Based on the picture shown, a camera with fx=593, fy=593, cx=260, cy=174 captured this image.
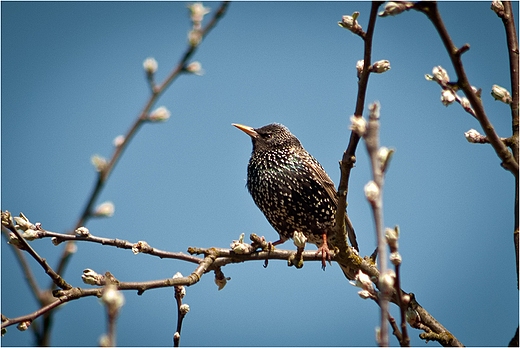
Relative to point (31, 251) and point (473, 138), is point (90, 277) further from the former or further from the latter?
point (473, 138)

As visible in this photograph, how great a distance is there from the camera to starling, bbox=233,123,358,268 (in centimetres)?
498

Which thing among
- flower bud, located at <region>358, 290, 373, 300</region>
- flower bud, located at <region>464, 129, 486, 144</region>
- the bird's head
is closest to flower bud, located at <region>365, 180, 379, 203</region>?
flower bud, located at <region>358, 290, 373, 300</region>

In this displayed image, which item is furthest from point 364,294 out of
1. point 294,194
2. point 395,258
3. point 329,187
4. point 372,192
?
point 329,187

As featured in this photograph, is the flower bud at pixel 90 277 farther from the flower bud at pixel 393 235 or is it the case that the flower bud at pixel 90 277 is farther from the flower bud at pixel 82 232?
the flower bud at pixel 393 235

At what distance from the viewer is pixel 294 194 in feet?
16.6

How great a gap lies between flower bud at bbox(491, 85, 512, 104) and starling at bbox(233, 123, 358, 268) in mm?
2320

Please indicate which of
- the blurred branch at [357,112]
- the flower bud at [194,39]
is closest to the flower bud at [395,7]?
the blurred branch at [357,112]

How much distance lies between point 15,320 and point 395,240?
1.38 m

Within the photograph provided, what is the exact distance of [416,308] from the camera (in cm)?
318

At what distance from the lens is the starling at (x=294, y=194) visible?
498cm

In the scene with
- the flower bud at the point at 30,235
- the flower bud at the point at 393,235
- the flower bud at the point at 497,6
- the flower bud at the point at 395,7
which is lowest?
the flower bud at the point at 393,235

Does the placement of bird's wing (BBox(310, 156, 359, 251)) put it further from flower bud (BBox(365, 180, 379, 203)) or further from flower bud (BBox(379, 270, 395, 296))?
flower bud (BBox(365, 180, 379, 203))

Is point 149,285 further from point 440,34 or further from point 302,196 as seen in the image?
point 302,196

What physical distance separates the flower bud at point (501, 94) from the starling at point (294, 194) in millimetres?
2320
